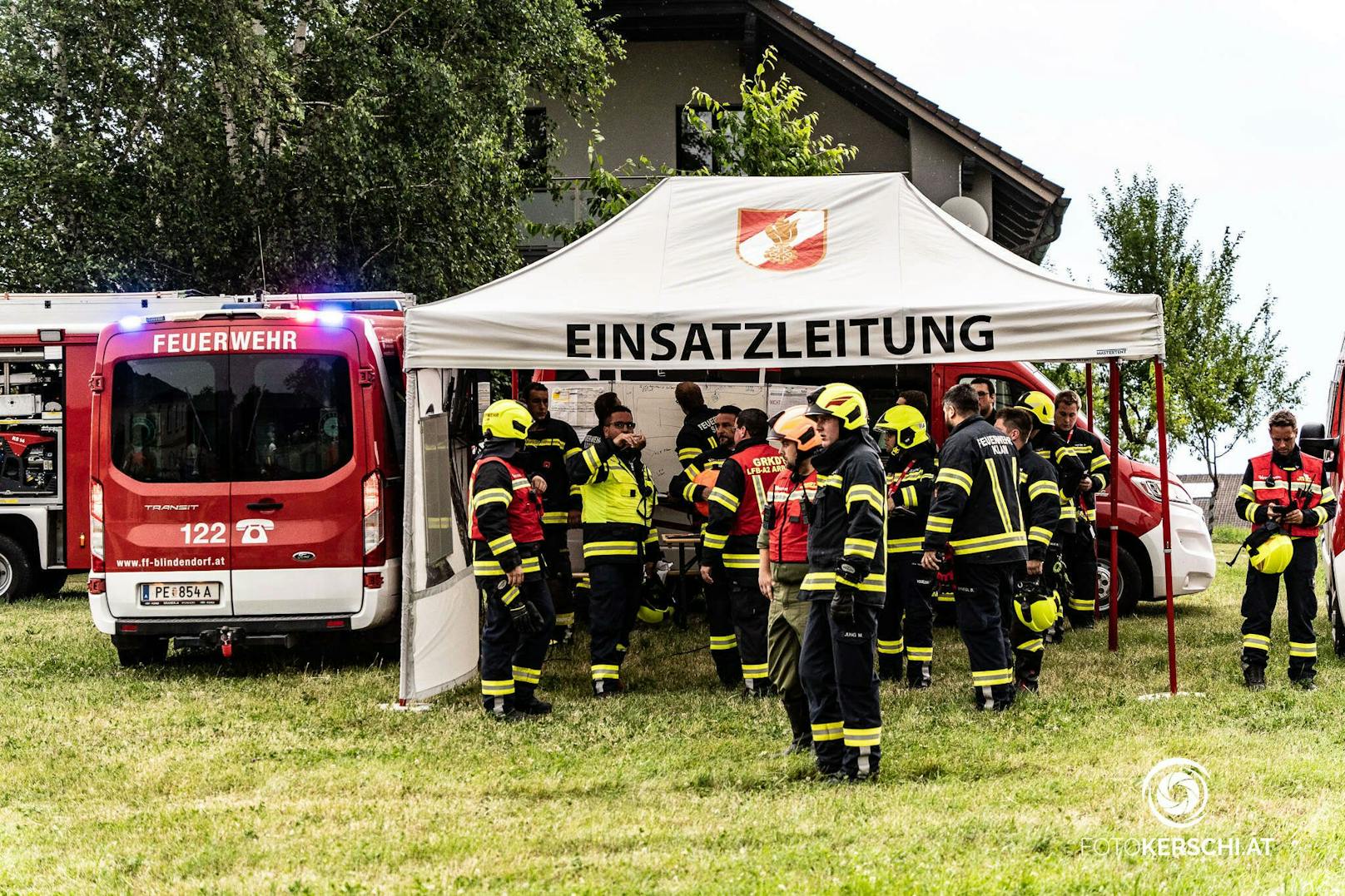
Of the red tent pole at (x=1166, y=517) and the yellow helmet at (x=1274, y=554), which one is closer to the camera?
the red tent pole at (x=1166, y=517)

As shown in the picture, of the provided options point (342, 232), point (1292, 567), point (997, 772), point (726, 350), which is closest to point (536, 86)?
point (342, 232)

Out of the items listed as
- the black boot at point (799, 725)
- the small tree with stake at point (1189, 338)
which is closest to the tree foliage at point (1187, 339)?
the small tree with stake at point (1189, 338)

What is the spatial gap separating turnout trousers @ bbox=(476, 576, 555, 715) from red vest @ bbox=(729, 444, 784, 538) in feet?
4.58

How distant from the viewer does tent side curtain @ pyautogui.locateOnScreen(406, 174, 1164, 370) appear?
8.23 metres

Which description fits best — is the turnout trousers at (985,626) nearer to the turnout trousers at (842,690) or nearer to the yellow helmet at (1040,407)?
the turnout trousers at (842,690)

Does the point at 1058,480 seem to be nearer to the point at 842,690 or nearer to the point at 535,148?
the point at 842,690

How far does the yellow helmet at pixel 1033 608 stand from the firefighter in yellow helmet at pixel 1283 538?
127 centimetres

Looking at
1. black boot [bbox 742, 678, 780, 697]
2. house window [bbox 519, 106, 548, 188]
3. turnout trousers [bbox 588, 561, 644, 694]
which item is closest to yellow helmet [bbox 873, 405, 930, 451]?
black boot [bbox 742, 678, 780, 697]

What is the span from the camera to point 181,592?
31.0 feet

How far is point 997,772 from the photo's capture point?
6562mm

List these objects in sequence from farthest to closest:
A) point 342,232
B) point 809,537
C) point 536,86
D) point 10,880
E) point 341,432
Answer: point 536,86
point 342,232
point 341,432
point 809,537
point 10,880

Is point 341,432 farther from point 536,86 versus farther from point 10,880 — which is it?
point 536,86

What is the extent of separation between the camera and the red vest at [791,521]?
6.72m

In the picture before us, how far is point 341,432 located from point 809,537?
4173mm
